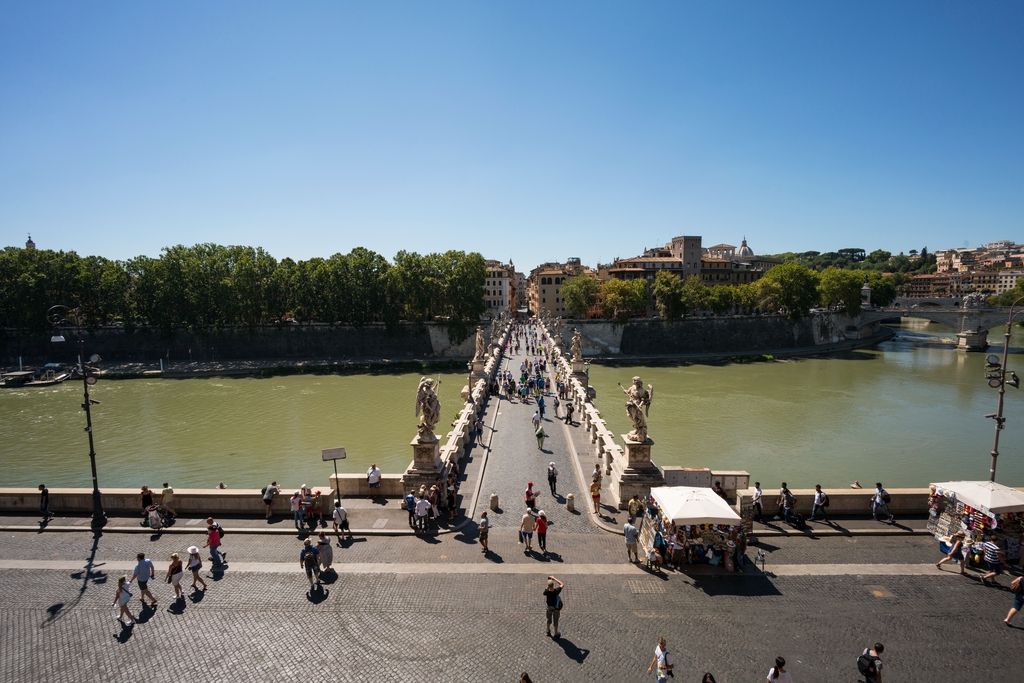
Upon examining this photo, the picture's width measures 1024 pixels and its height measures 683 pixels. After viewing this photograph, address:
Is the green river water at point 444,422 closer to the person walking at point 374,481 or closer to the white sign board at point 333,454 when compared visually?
the person walking at point 374,481

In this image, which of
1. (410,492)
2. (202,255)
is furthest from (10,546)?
(202,255)

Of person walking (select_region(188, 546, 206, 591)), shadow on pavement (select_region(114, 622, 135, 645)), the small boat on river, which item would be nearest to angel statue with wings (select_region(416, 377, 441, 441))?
person walking (select_region(188, 546, 206, 591))

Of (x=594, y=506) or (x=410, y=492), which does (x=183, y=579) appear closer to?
(x=410, y=492)

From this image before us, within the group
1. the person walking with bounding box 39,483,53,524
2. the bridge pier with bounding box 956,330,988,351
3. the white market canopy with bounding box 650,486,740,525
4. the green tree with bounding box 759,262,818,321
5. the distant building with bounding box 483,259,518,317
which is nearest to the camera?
the white market canopy with bounding box 650,486,740,525

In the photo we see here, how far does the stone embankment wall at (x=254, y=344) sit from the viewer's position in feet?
168

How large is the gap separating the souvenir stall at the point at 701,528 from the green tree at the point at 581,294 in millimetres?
57814

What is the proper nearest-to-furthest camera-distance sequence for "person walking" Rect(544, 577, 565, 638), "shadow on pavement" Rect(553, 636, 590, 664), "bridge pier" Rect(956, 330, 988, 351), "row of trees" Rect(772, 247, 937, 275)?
"shadow on pavement" Rect(553, 636, 590, 664) < "person walking" Rect(544, 577, 565, 638) < "bridge pier" Rect(956, 330, 988, 351) < "row of trees" Rect(772, 247, 937, 275)

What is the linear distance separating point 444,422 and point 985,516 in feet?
68.8

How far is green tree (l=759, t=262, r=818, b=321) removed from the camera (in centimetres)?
6206

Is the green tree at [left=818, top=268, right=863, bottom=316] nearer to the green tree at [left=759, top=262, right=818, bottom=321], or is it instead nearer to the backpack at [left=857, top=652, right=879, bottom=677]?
the green tree at [left=759, top=262, right=818, bottom=321]

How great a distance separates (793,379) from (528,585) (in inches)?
1615

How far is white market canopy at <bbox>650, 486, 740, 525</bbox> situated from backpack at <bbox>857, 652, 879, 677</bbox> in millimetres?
2837

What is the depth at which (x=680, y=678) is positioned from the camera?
7.21 metres

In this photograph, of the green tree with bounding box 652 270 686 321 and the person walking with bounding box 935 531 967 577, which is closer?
the person walking with bounding box 935 531 967 577
